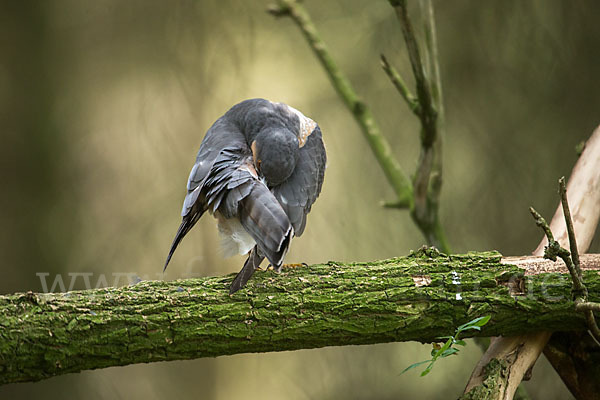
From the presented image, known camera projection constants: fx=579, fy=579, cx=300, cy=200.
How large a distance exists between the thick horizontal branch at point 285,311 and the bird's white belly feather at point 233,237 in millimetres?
219

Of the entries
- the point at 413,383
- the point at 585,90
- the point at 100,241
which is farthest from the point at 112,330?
the point at 585,90

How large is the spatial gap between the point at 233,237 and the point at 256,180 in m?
0.24

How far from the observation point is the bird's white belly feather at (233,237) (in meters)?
1.64

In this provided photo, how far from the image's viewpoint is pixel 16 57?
9.10 ft

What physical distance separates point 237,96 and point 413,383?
65.0 inches

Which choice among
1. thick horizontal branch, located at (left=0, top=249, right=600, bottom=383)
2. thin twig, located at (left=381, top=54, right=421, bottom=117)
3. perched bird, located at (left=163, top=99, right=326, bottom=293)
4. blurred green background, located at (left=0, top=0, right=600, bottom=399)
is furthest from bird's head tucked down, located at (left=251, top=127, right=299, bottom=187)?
blurred green background, located at (left=0, top=0, right=600, bottom=399)

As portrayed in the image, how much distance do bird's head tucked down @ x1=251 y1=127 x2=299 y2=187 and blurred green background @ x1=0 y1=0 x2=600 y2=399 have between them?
1.16 meters

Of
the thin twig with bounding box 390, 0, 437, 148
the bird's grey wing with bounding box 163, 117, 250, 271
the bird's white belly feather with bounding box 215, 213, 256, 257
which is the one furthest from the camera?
the thin twig with bounding box 390, 0, 437, 148

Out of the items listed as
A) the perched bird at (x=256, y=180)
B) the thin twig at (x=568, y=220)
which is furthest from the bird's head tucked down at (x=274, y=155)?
the thin twig at (x=568, y=220)

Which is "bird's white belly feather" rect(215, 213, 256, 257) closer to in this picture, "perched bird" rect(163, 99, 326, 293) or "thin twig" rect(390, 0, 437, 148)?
"perched bird" rect(163, 99, 326, 293)

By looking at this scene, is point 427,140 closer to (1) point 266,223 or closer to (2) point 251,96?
(1) point 266,223

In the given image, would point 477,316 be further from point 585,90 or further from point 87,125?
point 87,125

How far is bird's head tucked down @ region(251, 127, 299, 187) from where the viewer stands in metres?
1.66

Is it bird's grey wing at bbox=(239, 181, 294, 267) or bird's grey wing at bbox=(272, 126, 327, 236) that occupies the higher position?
bird's grey wing at bbox=(239, 181, 294, 267)
